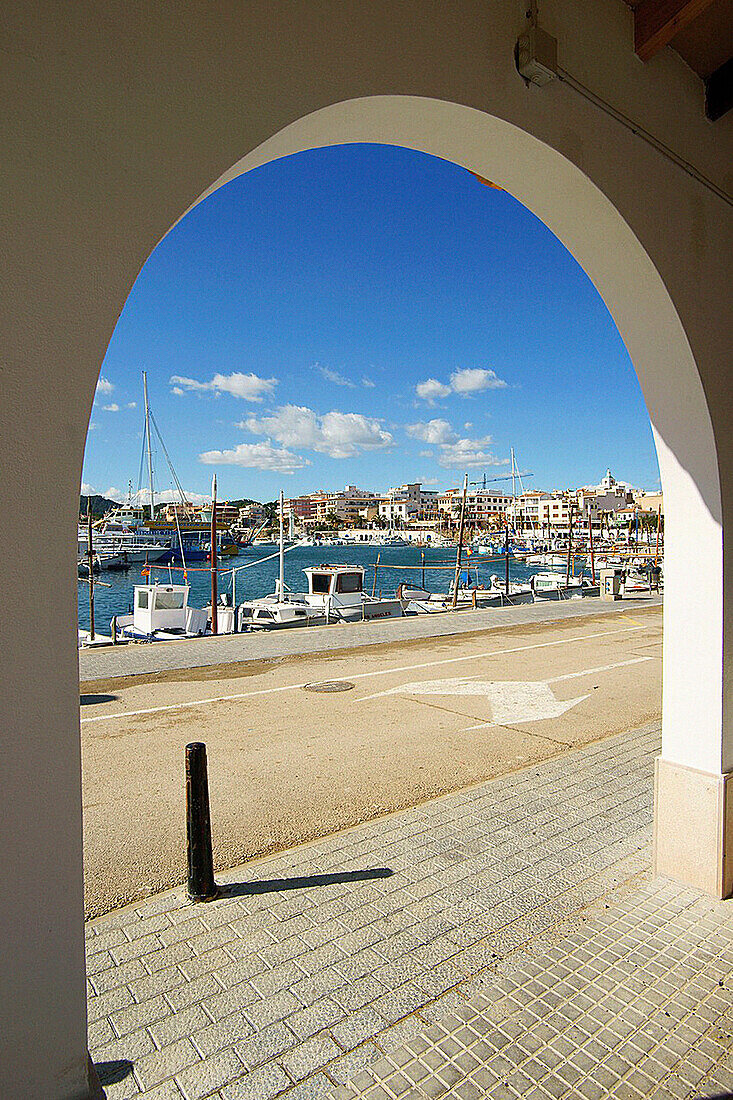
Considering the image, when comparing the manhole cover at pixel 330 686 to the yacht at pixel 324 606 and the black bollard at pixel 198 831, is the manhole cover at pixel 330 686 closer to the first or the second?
the black bollard at pixel 198 831

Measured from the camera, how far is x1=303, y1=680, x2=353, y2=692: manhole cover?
9109 mm

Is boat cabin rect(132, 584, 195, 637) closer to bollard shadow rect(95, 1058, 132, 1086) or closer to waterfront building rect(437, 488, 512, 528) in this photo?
bollard shadow rect(95, 1058, 132, 1086)

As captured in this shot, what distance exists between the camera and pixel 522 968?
9.78ft

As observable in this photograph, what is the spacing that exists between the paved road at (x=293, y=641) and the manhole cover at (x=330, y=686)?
7.60ft

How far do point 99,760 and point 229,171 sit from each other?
19.0ft

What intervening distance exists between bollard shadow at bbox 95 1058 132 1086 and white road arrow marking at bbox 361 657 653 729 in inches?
204

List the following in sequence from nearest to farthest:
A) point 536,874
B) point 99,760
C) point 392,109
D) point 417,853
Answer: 1. point 392,109
2. point 536,874
3. point 417,853
4. point 99,760

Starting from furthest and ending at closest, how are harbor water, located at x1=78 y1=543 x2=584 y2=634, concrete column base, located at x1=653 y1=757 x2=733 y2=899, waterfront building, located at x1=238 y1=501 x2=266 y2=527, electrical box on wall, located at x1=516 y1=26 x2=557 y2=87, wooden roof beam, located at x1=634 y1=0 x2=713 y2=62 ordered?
1. waterfront building, located at x1=238 y1=501 x2=266 y2=527
2. harbor water, located at x1=78 y1=543 x2=584 y2=634
3. concrete column base, located at x1=653 y1=757 x2=733 y2=899
4. wooden roof beam, located at x1=634 y1=0 x2=713 y2=62
5. electrical box on wall, located at x1=516 y1=26 x2=557 y2=87

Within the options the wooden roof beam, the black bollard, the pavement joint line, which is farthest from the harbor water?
the wooden roof beam

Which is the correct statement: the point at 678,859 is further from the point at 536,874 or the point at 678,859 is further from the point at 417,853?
the point at 417,853

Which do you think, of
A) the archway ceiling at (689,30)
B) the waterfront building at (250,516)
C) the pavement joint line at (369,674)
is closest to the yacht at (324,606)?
the pavement joint line at (369,674)

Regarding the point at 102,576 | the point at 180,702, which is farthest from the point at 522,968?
the point at 102,576

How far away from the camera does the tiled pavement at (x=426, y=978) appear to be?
2.38 meters

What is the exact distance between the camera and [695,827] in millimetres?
3510
